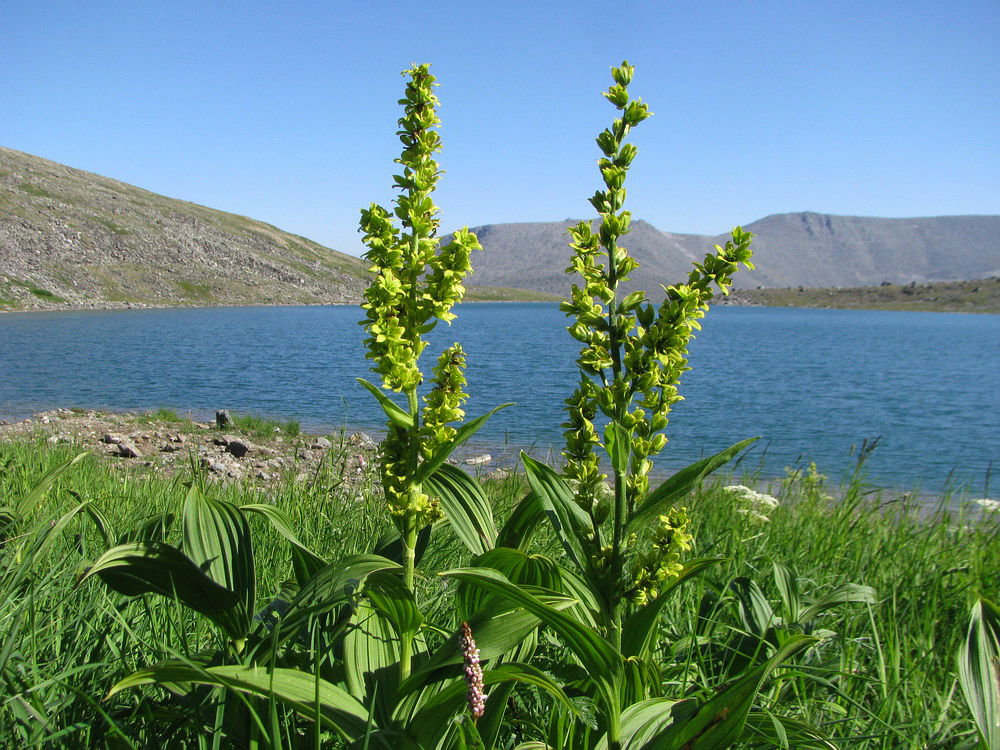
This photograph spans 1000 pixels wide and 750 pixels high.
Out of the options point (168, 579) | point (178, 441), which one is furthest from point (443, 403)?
point (178, 441)

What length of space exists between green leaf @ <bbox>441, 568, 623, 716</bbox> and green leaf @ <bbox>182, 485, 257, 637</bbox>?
67 cm

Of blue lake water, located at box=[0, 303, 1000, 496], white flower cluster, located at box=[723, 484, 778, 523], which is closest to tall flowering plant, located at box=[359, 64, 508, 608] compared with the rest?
blue lake water, located at box=[0, 303, 1000, 496]

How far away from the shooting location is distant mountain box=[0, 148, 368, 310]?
209 feet

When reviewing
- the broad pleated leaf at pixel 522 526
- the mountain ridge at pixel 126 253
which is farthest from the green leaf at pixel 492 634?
the mountain ridge at pixel 126 253

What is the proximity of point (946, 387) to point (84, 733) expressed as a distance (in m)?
34.1

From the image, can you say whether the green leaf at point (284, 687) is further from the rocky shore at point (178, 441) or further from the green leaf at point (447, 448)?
the rocky shore at point (178, 441)

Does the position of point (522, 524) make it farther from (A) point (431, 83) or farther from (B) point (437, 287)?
(A) point (431, 83)

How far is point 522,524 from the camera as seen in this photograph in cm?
177

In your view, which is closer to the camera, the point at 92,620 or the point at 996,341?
the point at 92,620

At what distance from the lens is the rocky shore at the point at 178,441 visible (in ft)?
28.2

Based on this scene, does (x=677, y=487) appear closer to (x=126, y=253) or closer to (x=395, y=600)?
(x=395, y=600)

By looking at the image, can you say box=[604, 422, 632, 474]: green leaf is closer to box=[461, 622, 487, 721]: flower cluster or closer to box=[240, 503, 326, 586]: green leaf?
box=[461, 622, 487, 721]: flower cluster

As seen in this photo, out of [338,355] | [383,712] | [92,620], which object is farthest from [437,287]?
[338,355]

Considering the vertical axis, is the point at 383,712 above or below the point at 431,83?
below
